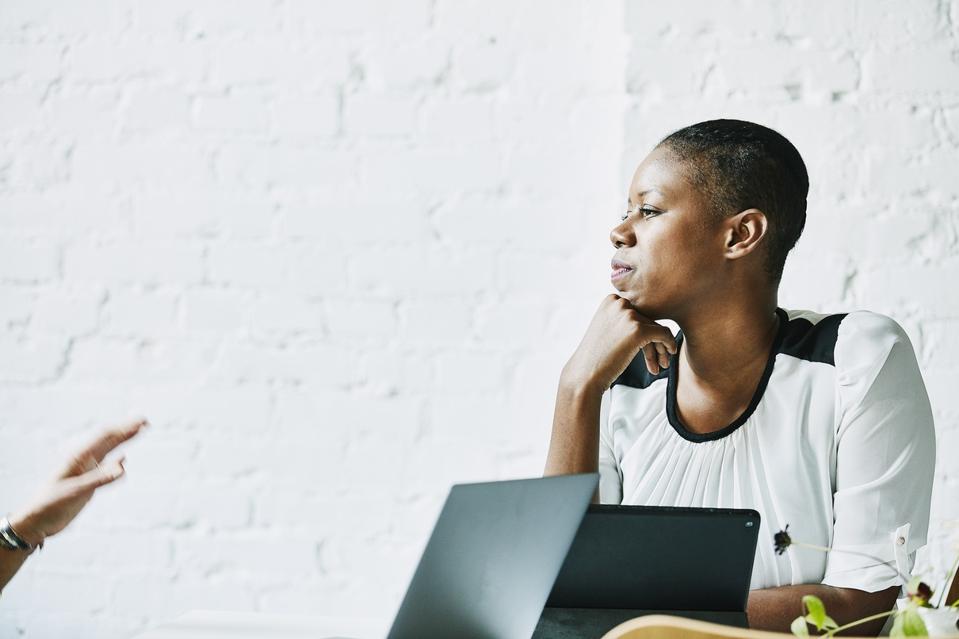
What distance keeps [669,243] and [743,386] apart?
0.22 m

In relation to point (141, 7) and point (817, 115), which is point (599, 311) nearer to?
point (817, 115)

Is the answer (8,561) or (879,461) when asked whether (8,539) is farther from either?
(879,461)

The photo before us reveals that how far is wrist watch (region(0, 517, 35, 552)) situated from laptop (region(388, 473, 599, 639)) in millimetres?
477

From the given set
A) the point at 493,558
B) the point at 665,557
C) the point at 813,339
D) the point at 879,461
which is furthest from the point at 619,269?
the point at 493,558

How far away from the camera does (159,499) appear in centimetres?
174

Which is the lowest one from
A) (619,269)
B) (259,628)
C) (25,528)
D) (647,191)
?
(259,628)

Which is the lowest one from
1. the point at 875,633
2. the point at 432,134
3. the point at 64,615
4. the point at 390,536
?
the point at 64,615

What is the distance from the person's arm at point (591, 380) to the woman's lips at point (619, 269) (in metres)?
0.05

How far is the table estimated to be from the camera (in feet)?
3.23

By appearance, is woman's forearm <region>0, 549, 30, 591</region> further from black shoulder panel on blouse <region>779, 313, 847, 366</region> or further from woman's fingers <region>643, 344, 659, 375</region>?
black shoulder panel on blouse <region>779, 313, 847, 366</region>

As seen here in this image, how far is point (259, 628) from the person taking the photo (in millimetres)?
1018

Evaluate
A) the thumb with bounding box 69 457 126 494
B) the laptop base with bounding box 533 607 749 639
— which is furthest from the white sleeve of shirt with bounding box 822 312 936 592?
the thumb with bounding box 69 457 126 494

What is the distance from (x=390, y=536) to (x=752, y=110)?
94 cm

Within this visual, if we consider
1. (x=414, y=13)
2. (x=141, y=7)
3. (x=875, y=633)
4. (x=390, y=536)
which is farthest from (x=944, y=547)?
(x=141, y=7)
